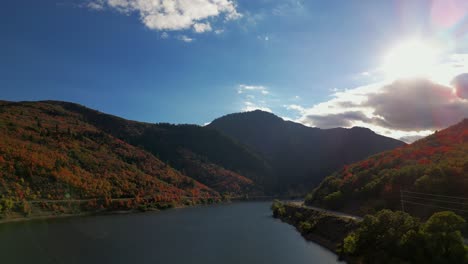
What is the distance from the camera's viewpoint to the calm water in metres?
43.6

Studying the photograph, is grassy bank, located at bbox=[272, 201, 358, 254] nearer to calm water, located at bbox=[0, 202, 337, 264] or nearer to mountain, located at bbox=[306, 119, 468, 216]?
calm water, located at bbox=[0, 202, 337, 264]

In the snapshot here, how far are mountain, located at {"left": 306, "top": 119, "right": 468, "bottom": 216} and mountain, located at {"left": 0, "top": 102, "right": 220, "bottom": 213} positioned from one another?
76913 millimetres

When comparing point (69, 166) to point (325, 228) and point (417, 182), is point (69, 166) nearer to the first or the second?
point (325, 228)

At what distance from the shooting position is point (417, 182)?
161 feet

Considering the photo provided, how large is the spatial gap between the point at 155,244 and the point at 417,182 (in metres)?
41.6

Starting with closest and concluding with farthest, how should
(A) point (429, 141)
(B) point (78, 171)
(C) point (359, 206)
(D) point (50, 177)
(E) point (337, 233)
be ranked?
(E) point (337, 233)
(C) point (359, 206)
(A) point (429, 141)
(D) point (50, 177)
(B) point (78, 171)

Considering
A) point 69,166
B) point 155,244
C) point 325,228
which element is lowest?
point 155,244

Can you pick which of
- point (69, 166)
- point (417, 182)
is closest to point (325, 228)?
point (417, 182)

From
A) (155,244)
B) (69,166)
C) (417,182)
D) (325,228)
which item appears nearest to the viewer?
(417,182)

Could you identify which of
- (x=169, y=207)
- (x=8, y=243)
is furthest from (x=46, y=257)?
(x=169, y=207)

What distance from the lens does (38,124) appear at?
150 m

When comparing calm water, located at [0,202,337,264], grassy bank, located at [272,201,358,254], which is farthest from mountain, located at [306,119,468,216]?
calm water, located at [0,202,337,264]

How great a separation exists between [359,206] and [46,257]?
5101 cm

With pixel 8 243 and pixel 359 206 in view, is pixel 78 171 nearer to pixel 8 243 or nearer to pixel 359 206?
pixel 8 243
